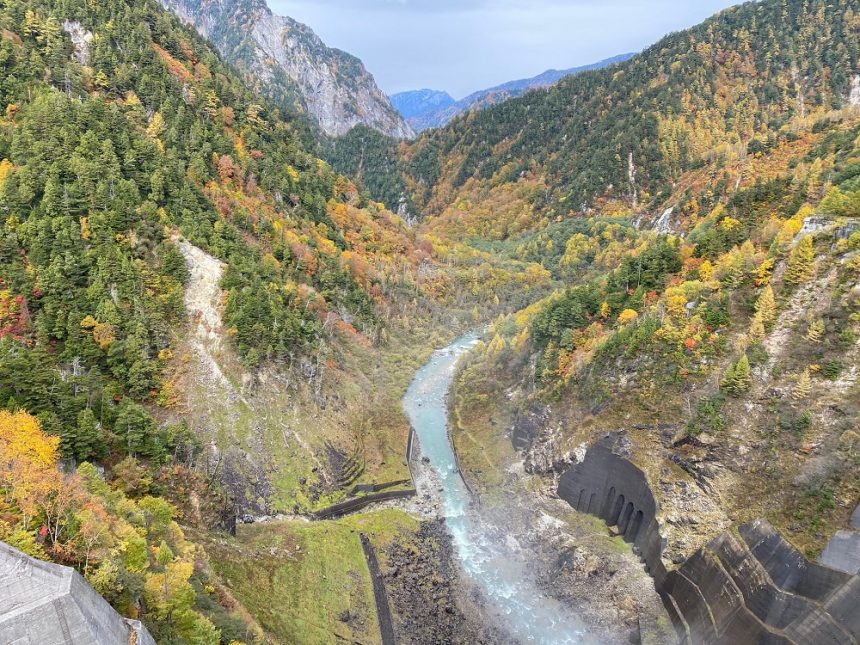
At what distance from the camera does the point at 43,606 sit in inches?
819

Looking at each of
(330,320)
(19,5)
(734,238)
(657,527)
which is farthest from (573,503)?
(19,5)

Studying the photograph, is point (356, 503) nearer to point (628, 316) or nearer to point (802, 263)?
point (628, 316)

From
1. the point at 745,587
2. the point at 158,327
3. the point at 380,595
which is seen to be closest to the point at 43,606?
the point at 380,595

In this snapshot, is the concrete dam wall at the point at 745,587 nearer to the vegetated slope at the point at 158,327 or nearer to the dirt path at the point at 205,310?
the vegetated slope at the point at 158,327

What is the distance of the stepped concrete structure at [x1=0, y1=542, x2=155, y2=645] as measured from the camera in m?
20.5

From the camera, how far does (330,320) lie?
81625 mm

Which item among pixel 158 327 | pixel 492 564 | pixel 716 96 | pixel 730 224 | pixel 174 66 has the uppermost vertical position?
pixel 174 66

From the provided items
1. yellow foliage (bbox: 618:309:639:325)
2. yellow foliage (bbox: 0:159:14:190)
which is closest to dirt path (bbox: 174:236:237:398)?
yellow foliage (bbox: 0:159:14:190)

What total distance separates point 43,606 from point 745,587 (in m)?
43.6

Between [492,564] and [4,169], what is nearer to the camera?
[492,564]

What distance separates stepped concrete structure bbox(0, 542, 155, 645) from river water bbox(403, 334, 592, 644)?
117ft

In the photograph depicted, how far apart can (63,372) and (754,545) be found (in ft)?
198

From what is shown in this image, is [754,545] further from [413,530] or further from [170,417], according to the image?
[170,417]

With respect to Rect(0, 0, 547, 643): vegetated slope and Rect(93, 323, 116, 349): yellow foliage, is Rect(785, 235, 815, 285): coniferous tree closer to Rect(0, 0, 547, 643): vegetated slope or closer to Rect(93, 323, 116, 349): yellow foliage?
Rect(0, 0, 547, 643): vegetated slope
